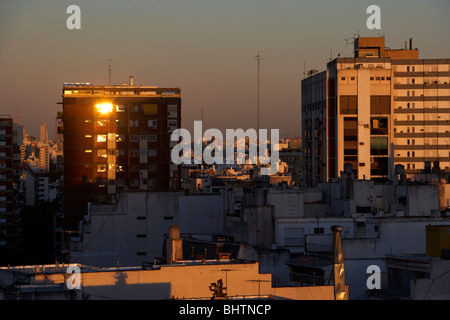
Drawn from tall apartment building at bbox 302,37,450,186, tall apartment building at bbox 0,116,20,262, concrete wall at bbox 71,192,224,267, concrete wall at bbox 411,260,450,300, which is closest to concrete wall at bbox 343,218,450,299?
concrete wall at bbox 411,260,450,300

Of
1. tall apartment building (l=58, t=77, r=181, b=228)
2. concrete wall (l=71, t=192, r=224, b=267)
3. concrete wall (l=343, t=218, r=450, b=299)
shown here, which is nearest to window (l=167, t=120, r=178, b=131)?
tall apartment building (l=58, t=77, r=181, b=228)

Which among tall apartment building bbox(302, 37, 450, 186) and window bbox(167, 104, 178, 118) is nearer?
window bbox(167, 104, 178, 118)

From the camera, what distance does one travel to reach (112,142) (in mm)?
65688

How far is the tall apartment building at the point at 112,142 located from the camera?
213 feet

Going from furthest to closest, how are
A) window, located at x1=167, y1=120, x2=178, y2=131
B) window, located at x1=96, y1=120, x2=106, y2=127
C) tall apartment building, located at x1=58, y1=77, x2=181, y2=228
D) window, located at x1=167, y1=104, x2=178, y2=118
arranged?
window, located at x1=167, y1=104, x2=178, y2=118 < window, located at x1=167, y1=120, x2=178, y2=131 < window, located at x1=96, y1=120, x2=106, y2=127 < tall apartment building, located at x1=58, y1=77, x2=181, y2=228

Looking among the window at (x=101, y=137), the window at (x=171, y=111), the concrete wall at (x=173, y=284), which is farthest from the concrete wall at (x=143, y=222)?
the window at (x=171, y=111)

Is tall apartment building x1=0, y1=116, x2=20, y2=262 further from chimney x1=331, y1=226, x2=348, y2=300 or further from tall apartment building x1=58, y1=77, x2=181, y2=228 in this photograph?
chimney x1=331, y1=226, x2=348, y2=300

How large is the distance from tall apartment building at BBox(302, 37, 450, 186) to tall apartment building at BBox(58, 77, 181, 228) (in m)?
9.62

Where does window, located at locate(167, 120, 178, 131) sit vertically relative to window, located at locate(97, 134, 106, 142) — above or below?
above

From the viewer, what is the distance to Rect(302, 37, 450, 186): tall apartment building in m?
69.8

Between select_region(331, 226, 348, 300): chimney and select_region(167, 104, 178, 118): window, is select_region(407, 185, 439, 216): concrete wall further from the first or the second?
select_region(167, 104, 178, 118): window

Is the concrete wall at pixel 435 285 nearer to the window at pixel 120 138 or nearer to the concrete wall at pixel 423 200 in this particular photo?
the concrete wall at pixel 423 200

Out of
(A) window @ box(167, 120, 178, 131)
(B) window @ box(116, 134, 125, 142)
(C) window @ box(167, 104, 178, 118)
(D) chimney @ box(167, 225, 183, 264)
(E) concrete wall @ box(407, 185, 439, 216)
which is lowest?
(D) chimney @ box(167, 225, 183, 264)

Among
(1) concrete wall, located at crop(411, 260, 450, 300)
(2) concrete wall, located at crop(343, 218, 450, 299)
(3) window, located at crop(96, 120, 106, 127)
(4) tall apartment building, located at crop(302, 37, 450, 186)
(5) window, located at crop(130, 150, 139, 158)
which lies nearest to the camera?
(1) concrete wall, located at crop(411, 260, 450, 300)
